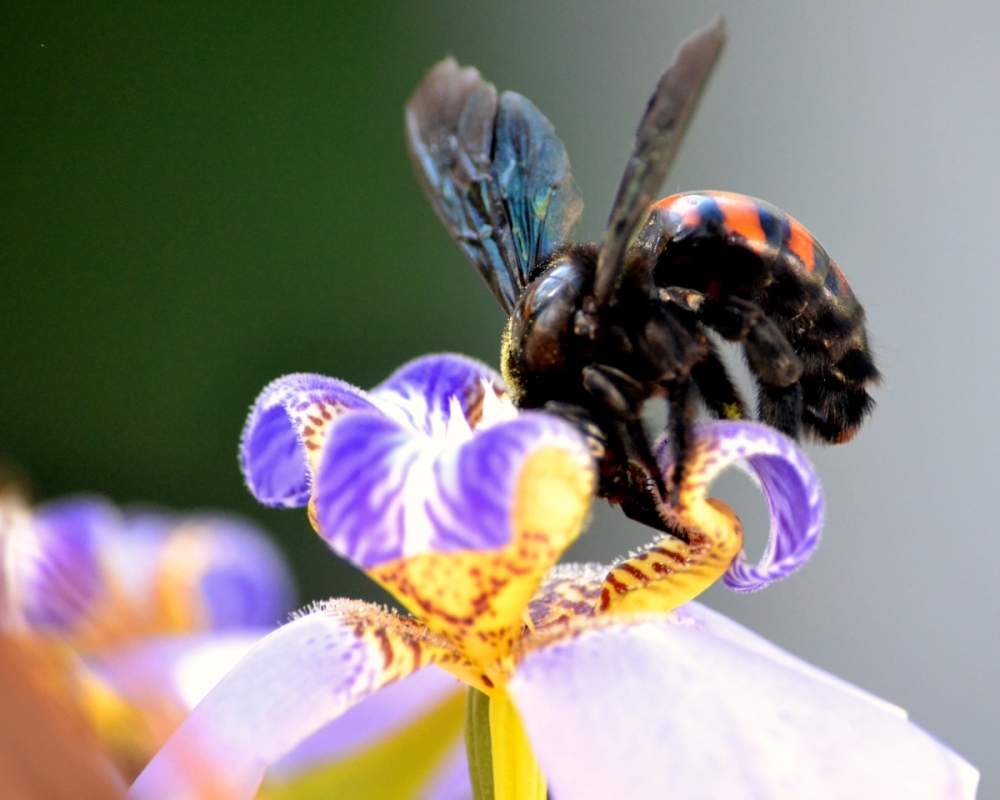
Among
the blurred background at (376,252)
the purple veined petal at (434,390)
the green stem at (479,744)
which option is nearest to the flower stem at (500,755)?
the green stem at (479,744)

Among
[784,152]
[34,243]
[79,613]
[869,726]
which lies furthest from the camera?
[784,152]

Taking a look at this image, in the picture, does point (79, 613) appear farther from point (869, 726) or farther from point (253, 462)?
point (869, 726)

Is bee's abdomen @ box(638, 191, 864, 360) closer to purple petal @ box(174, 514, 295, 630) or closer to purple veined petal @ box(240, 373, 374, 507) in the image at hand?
purple veined petal @ box(240, 373, 374, 507)

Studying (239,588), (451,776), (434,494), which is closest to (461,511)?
(434,494)

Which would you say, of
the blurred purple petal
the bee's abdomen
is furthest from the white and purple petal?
the bee's abdomen

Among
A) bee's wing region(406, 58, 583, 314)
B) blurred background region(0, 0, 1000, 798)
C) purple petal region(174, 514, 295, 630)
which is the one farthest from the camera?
blurred background region(0, 0, 1000, 798)

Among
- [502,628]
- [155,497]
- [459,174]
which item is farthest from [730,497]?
[502,628]

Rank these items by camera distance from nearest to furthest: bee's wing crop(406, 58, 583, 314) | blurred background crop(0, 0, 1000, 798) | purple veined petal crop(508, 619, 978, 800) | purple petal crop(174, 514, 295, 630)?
purple veined petal crop(508, 619, 978, 800) < bee's wing crop(406, 58, 583, 314) < purple petal crop(174, 514, 295, 630) < blurred background crop(0, 0, 1000, 798)
